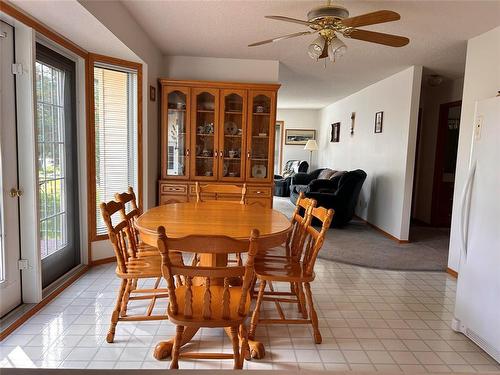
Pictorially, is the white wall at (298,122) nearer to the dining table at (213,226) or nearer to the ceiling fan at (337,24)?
the dining table at (213,226)

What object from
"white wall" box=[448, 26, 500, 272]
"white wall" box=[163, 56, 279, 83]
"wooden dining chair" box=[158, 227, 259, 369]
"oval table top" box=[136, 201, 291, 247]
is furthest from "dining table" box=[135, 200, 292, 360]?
"white wall" box=[163, 56, 279, 83]

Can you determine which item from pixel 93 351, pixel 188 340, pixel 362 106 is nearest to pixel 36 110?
pixel 93 351

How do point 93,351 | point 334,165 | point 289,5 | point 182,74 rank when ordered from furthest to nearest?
point 334,165
point 182,74
point 289,5
point 93,351

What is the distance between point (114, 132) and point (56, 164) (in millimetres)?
776

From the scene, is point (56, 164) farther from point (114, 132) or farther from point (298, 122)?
point (298, 122)

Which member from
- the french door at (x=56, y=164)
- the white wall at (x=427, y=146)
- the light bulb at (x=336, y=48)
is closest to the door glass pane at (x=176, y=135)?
the french door at (x=56, y=164)

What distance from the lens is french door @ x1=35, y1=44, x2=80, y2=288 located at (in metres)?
2.80

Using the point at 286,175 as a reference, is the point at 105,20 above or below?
above

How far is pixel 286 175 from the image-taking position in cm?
922

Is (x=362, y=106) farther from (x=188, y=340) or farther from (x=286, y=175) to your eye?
(x=188, y=340)

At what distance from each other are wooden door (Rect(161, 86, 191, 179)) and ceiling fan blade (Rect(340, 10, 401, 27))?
2.47m

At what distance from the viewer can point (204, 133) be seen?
444cm

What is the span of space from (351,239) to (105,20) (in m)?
3.95

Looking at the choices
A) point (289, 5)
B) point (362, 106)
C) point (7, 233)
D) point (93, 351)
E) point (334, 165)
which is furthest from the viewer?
point (334, 165)
